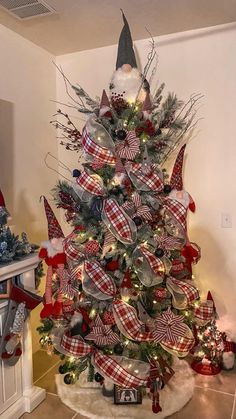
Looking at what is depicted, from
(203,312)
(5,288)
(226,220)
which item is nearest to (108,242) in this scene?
(5,288)

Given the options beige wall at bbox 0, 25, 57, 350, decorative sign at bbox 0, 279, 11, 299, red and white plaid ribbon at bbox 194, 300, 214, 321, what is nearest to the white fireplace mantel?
decorative sign at bbox 0, 279, 11, 299

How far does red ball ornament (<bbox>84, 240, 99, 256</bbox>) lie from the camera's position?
1.78m

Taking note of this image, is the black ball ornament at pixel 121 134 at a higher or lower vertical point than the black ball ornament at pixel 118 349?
higher

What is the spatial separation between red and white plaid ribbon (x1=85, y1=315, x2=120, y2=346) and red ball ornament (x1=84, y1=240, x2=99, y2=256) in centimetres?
36

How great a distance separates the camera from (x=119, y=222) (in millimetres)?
1671

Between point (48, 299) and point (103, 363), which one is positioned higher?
point (48, 299)

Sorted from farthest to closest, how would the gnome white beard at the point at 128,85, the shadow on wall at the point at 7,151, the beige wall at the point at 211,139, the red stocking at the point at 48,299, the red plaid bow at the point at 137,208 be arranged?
the beige wall at the point at 211,139 → the shadow on wall at the point at 7,151 → the gnome white beard at the point at 128,85 → the red stocking at the point at 48,299 → the red plaid bow at the point at 137,208

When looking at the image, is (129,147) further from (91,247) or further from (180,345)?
(180,345)

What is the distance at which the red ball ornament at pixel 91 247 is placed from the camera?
5.84 ft

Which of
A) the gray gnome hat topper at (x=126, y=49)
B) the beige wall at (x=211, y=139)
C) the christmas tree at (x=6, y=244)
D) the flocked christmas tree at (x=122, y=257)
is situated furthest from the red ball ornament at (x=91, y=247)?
the gray gnome hat topper at (x=126, y=49)

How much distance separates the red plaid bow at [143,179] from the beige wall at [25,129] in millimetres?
966

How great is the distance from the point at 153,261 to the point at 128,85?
105 cm

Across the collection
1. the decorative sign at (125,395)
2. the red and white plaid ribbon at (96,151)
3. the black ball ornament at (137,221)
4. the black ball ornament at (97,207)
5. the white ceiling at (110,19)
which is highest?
the white ceiling at (110,19)

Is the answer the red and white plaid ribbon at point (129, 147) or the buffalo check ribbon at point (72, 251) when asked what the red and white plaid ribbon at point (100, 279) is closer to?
the buffalo check ribbon at point (72, 251)
